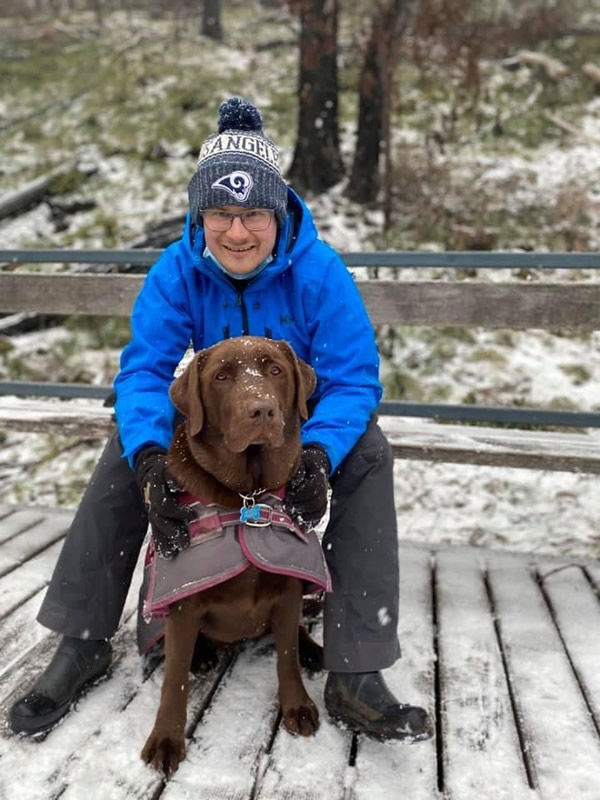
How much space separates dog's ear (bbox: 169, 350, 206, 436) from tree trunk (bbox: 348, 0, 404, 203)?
18.3 ft

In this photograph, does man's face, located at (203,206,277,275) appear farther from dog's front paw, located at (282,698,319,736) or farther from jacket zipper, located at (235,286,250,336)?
dog's front paw, located at (282,698,319,736)

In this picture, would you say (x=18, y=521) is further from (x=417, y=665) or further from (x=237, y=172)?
(x=237, y=172)

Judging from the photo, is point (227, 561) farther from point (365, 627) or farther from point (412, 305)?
point (412, 305)

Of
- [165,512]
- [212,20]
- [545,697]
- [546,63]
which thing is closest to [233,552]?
[165,512]

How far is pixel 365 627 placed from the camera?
230 centimetres

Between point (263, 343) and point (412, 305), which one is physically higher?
point (263, 343)

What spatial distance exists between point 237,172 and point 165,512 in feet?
3.53

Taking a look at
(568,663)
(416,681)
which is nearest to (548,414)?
(568,663)

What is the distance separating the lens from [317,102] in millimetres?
8148

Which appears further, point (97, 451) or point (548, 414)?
point (97, 451)

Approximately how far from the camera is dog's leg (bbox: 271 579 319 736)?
218 centimetres

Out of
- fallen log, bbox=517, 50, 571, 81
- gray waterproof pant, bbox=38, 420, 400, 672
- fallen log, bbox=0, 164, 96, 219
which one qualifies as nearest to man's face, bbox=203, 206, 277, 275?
gray waterproof pant, bbox=38, 420, 400, 672

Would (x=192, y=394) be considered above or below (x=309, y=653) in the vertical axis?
above

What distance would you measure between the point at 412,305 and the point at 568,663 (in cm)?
176
